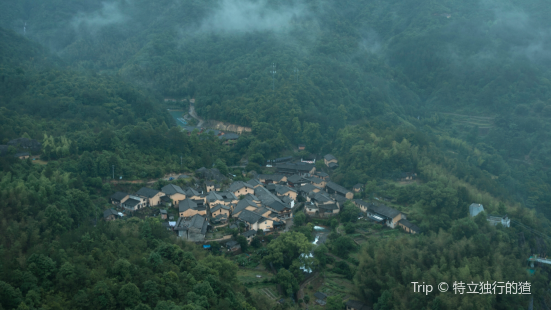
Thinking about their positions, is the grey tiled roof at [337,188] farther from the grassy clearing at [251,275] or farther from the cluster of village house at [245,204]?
the grassy clearing at [251,275]

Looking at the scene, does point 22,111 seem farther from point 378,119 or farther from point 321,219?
point 378,119

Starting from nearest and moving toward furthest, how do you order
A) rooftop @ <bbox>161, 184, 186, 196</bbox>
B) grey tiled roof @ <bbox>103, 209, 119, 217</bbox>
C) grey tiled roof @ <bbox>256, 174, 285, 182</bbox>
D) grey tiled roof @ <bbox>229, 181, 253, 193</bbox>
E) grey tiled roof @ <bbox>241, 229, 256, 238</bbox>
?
grey tiled roof @ <bbox>103, 209, 119, 217</bbox> → grey tiled roof @ <bbox>241, 229, 256, 238</bbox> → rooftop @ <bbox>161, 184, 186, 196</bbox> → grey tiled roof @ <bbox>229, 181, 253, 193</bbox> → grey tiled roof @ <bbox>256, 174, 285, 182</bbox>

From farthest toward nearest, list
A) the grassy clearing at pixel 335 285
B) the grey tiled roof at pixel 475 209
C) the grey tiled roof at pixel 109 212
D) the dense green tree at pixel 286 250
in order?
the grey tiled roof at pixel 475 209 < the grey tiled roof at pixel 109 212 < the dense green tree at pixel 286 250 < the grassy clearing at pixel 335 285

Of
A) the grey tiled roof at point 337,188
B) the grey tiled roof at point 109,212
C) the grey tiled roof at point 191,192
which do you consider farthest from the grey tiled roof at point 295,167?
the grey tiled roof at point 109,212

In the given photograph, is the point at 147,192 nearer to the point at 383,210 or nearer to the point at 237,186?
the point at 237,186

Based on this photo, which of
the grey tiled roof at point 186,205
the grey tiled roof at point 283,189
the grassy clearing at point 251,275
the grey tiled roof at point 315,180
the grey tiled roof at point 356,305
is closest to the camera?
the grey tiled roof at point 356,305

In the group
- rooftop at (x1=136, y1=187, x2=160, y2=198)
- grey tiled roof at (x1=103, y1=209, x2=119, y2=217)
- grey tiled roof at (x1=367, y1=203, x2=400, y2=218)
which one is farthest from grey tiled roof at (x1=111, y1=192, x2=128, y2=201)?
grey tiled roof at (x1=367, y1=203, x2=400, y2=218)

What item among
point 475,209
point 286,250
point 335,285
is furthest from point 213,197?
point 475,209

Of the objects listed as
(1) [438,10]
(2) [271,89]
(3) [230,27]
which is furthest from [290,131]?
(1) [438,10]

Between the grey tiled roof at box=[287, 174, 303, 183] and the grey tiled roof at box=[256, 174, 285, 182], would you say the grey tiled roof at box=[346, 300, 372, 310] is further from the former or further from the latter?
the grey tiled roof at box=[256, 174, 285, 182]
